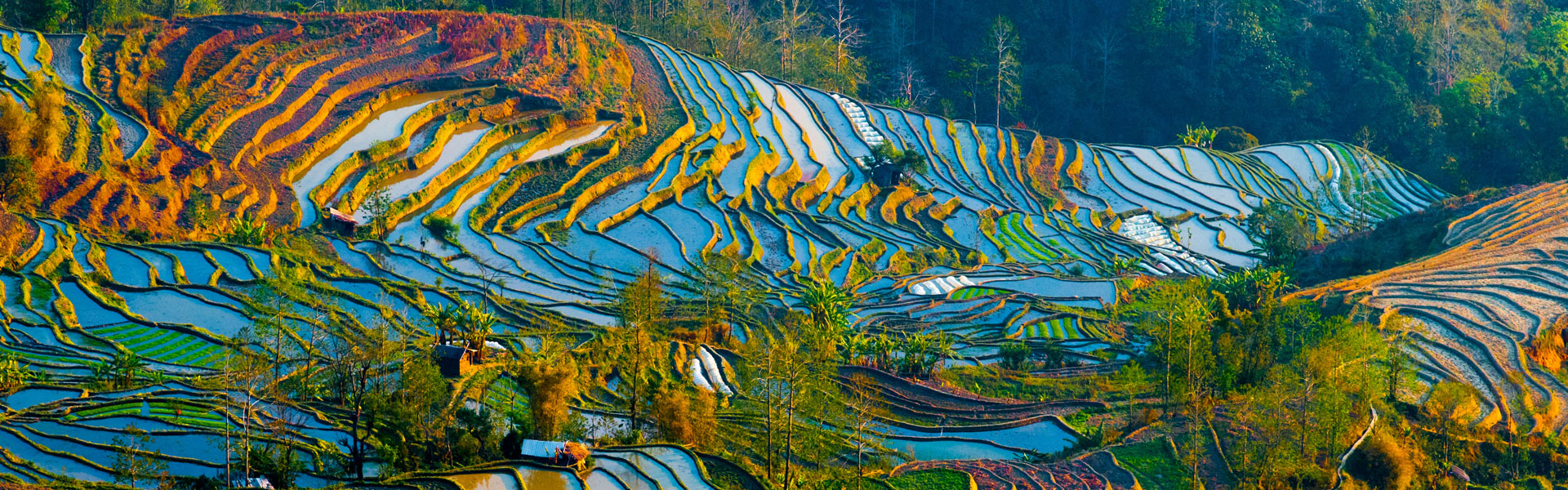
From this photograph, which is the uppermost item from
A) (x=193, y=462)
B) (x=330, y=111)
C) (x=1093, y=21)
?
(x=1093, y=21)

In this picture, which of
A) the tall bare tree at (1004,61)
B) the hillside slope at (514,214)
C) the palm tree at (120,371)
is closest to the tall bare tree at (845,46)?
the tall bare tree at (1004,61)

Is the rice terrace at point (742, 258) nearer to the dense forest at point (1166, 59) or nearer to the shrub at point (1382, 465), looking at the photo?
the shrub at point (1382, 465)

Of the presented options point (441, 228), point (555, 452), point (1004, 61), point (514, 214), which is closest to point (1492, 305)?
point (555, 452)

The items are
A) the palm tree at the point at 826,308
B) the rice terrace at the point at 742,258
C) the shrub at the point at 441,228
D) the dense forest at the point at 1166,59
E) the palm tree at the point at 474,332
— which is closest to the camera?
the rice terrace at the point at 742,258

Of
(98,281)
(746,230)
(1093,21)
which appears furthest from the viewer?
(1093,21)

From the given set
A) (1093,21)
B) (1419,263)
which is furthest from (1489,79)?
(1419,263)

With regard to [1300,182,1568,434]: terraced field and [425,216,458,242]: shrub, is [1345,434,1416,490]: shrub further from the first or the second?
[425,216,458,242]: shrub

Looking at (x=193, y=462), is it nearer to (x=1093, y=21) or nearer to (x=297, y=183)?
(x=297, y=183)
